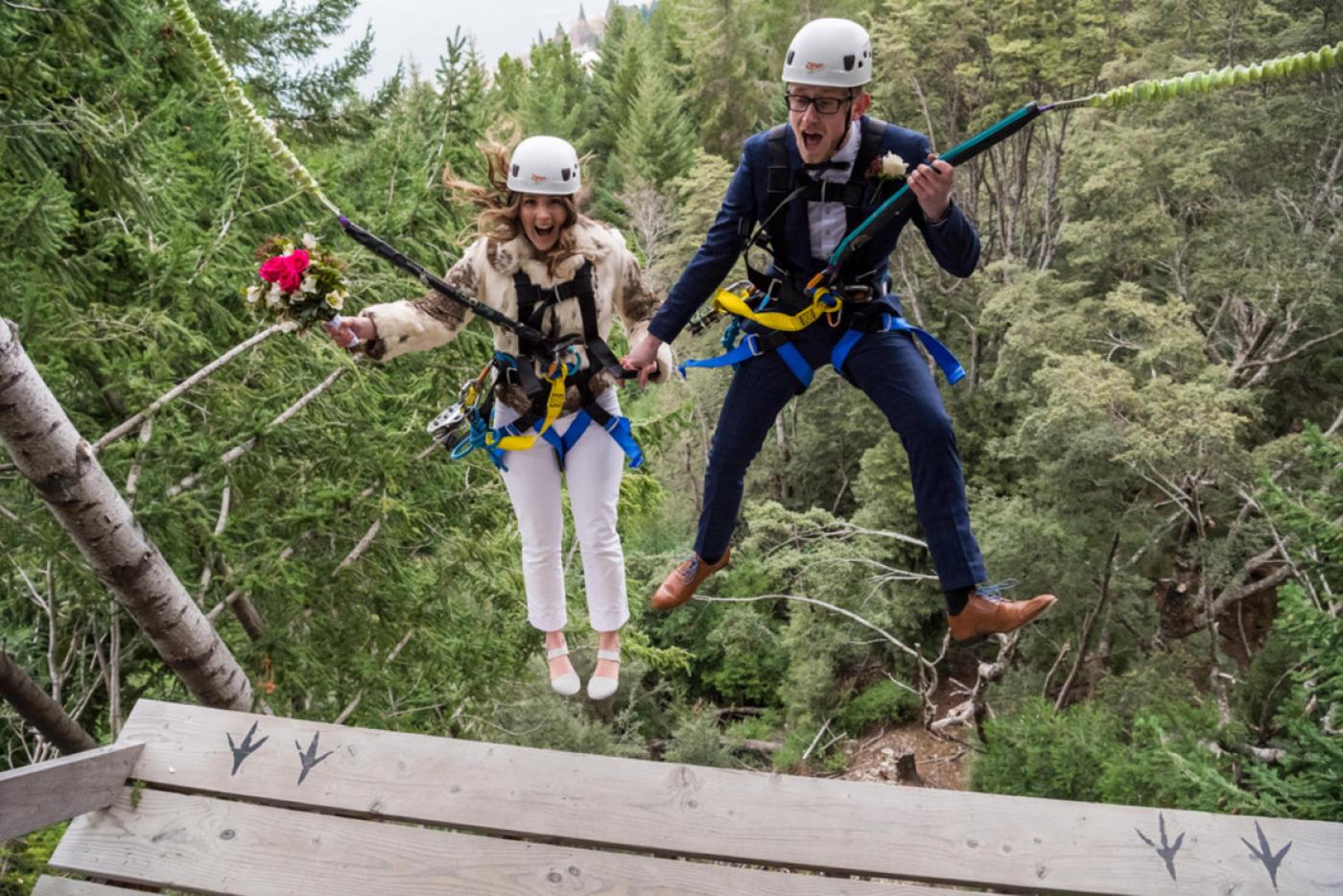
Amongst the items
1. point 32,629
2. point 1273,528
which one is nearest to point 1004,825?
point 32,629

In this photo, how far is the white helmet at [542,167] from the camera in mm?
3605

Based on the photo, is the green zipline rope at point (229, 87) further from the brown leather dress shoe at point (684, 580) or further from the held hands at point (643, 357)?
the brown leather dress shoe at point (684, 580)

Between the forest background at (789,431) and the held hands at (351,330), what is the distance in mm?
589

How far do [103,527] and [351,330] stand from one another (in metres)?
1.81

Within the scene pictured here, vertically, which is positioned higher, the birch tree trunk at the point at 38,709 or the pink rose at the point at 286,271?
→ the pink rose at the point at 286,271

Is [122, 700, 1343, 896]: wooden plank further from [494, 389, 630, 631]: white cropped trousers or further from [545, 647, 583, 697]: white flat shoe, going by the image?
[494, 389, 630, 631]: white cropped trousers

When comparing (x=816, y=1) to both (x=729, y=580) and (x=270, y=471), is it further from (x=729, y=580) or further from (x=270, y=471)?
(x=270, y=471)

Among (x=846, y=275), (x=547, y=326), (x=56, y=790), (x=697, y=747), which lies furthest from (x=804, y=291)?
(x=697, y=747)

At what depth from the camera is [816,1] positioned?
32.7m

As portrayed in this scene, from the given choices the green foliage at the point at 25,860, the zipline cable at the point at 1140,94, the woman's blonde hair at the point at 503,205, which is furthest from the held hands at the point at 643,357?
the green foliage at the point at 25,860

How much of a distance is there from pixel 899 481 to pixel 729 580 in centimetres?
466

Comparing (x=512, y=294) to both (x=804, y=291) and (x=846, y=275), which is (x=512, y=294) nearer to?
(x=804, y=291)

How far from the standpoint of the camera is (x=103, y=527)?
15.0 feet

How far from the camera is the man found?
341 cm
